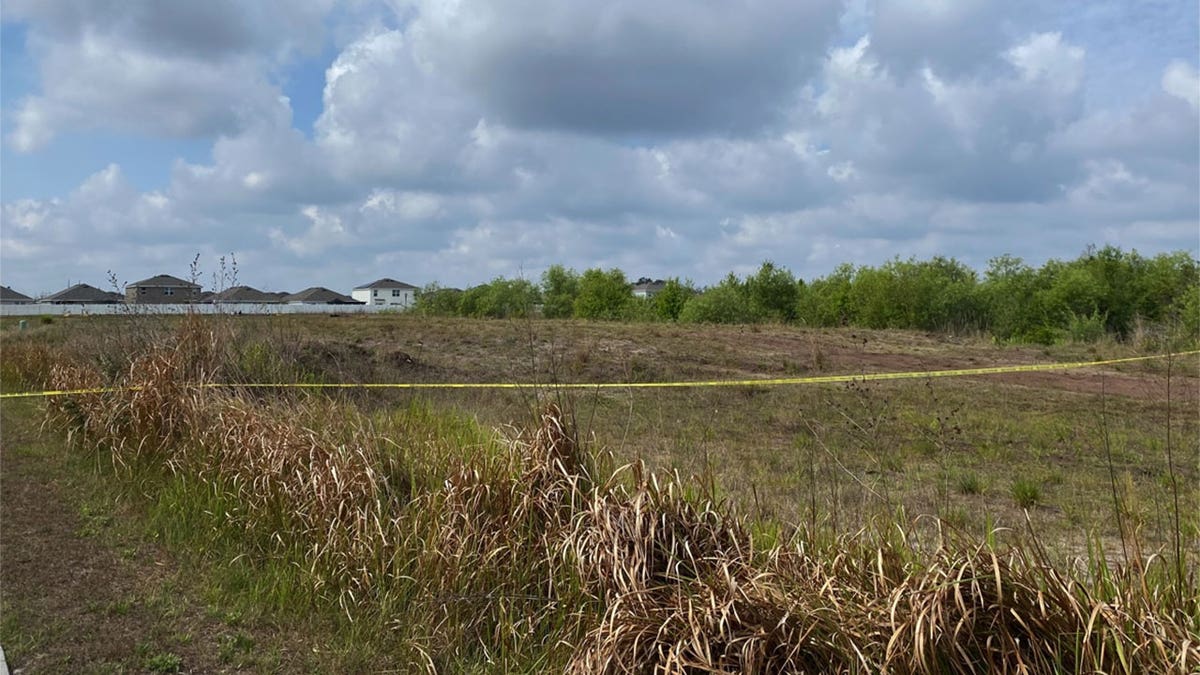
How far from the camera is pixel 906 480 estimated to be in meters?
7.58

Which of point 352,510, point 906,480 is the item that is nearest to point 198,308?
point 352,510

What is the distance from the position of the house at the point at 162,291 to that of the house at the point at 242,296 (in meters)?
0.31

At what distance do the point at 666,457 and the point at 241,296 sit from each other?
25.4 ft

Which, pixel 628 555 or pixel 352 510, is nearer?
pixel 628 555

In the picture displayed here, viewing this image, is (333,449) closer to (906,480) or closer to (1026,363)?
(906,480)

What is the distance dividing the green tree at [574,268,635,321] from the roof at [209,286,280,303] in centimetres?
5239

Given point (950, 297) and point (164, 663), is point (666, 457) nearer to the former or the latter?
point (164, 663)

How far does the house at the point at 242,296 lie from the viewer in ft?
37.1

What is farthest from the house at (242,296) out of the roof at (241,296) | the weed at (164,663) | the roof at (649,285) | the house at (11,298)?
the roof at (649,285)

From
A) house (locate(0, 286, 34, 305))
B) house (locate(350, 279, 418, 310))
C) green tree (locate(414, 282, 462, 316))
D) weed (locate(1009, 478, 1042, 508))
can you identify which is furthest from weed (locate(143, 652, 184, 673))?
house (locate(350, 279, 418, 310))

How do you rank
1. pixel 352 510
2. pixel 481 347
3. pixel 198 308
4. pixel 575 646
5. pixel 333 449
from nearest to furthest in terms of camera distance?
pixel 575 646, pixel 352 510, pixel 333 449, pixel 198 308, pixel 481 347

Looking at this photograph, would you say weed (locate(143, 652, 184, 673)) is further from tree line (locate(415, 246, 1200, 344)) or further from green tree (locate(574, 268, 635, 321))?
green tree (locate(574, 268, 635, 321))

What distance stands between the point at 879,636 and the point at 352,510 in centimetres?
378

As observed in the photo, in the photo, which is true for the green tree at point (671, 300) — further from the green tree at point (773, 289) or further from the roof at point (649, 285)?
the roof at point (649, 285)
